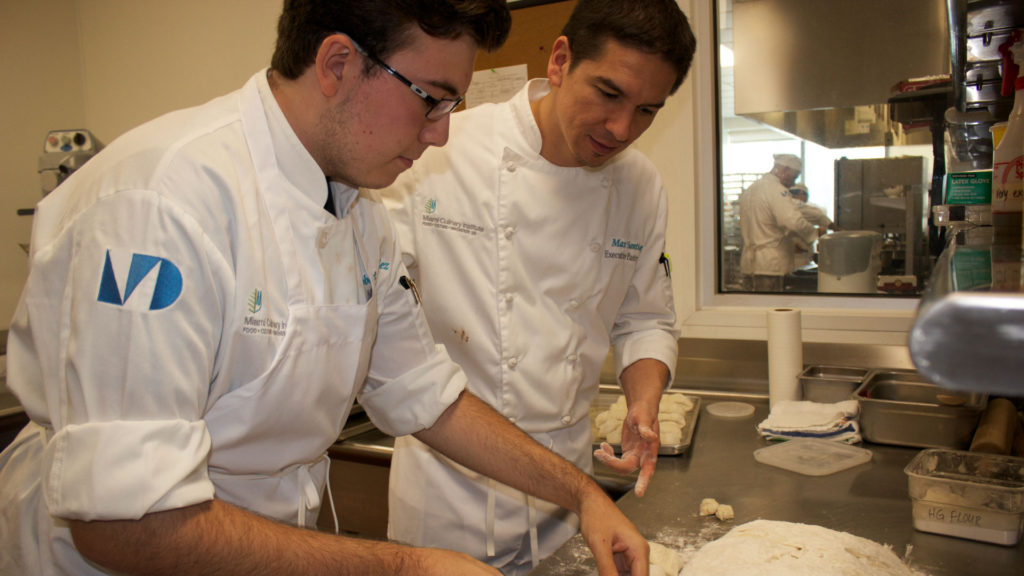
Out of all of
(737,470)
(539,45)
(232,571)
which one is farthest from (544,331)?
(539,45)

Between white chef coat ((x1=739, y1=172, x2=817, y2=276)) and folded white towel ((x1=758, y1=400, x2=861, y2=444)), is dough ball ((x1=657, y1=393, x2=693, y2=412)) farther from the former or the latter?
white chef coat ((x1=739, y1=172, x2=817, y2=276))

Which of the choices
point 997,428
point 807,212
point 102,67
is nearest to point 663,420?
point 997,428

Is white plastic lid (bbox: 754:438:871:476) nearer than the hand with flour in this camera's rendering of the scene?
No

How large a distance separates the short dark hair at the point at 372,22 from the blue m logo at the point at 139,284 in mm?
358

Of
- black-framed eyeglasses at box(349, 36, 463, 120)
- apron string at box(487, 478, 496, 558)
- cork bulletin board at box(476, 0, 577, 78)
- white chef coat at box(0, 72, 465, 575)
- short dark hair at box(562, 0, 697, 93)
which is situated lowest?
apron string at box(487, 478, 496, 558)

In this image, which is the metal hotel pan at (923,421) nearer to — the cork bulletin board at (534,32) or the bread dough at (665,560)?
the bread dough at (665,560)

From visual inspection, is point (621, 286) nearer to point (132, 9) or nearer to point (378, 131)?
point (378, 131)

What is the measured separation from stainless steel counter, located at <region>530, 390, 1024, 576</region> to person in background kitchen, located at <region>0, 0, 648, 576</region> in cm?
24

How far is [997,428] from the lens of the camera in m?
1.71

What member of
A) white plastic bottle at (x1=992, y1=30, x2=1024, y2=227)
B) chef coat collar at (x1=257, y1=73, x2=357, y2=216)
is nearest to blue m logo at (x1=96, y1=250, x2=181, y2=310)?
chef coat collar at (x1=257, y1=73, x2=357, y2=216)

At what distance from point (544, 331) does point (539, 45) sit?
57.4 inches

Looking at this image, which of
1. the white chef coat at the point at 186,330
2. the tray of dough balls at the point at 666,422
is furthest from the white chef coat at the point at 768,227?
the white chef coat at the point at 186,330

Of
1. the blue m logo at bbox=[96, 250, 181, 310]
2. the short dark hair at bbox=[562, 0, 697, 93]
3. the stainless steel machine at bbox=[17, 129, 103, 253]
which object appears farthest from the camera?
the stainless steel machine at bbox=[17, 129, 103, 253]

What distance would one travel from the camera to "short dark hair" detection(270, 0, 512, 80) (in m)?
0.99
